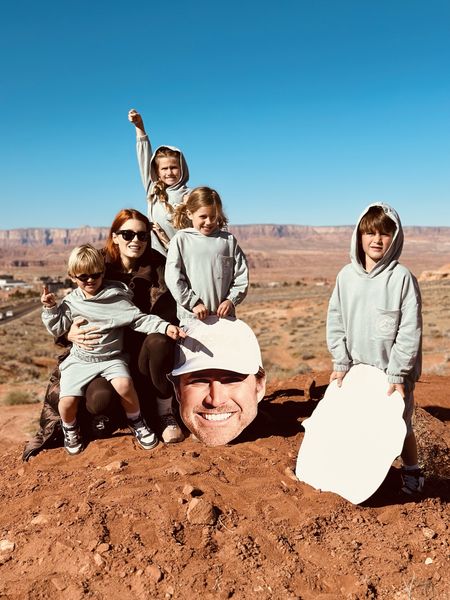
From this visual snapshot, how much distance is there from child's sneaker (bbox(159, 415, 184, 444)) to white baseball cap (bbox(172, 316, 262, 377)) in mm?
424

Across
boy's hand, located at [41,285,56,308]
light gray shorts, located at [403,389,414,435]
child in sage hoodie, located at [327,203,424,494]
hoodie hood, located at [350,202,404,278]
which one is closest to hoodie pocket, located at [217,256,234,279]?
child in sage hoodie, located at [327,203,424,494]

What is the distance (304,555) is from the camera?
2975 millimetres

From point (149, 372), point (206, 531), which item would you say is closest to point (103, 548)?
point (206, 531)

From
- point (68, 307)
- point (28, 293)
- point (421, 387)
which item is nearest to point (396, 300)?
point (68, 307)

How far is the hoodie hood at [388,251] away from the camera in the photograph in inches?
129

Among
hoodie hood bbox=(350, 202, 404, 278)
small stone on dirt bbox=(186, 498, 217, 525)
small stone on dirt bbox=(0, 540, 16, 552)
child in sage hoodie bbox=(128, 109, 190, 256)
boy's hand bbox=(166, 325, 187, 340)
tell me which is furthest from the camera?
child in sage hoodie bbox=(128, 109, 190, 256)

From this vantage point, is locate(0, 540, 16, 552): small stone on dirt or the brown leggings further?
the brown leggings

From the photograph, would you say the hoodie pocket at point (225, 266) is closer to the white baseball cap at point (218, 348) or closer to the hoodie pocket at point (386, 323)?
the white baseball cap at point (218, 348)

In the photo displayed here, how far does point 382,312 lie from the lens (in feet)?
11.1

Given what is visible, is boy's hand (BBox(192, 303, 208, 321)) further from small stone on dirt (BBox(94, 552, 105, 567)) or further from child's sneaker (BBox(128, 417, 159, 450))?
small stone on dirt (BBox(94, 552, 105, 567))

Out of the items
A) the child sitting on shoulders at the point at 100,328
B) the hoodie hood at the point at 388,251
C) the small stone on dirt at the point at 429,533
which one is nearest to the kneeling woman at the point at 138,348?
the child sitting on shoulders at the point at 100,328

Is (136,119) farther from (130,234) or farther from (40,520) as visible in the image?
(40,520)

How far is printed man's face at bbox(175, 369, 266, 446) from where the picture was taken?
4.30 metres

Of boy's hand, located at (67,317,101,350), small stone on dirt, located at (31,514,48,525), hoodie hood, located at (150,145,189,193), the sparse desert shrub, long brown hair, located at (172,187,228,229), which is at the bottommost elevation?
the sparse desert shrub
